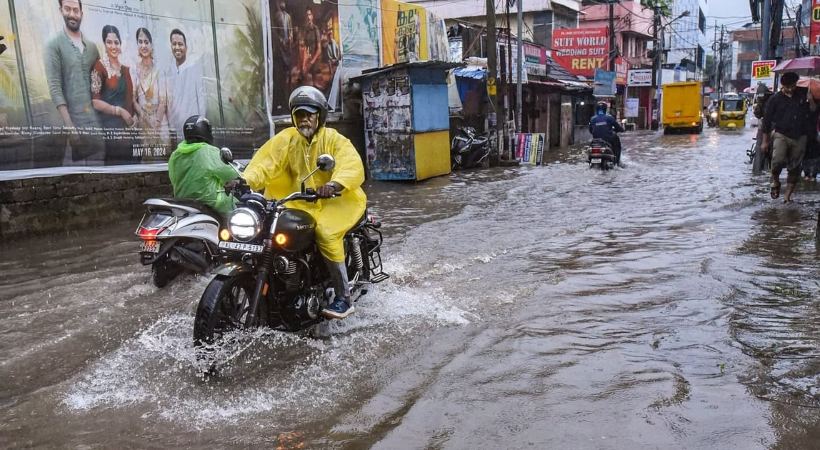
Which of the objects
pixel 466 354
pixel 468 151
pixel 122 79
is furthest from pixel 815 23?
pixel 466 354

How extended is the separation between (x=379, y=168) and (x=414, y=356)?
1144 centimetres

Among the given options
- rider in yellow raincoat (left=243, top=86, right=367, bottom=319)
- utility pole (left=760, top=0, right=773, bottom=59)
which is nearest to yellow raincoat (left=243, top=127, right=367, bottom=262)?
rider in yellow raincoat (left=243, top=86, right=367, bottom=319)

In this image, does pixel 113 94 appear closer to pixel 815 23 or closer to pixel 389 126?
pixel 389 126

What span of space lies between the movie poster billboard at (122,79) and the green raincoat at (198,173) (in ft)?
11.5

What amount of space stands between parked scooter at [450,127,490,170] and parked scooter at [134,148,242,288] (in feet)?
43.7

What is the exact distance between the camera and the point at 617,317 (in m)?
4.94

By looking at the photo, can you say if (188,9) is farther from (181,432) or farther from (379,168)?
(181,432)

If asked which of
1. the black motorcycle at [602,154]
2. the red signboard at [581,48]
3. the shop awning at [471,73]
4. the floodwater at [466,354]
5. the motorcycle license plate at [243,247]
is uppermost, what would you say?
the red signboard at [581,48]

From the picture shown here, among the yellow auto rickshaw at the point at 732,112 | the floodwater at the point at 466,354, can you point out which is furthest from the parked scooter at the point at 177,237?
the yellow auto rickshaw at the point at 732,112

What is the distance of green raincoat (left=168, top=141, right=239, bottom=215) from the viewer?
5.82 metres

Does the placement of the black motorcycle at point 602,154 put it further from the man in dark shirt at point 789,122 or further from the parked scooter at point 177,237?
the parked scooter at point 177,237

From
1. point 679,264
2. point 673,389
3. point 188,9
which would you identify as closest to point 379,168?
point 188,9

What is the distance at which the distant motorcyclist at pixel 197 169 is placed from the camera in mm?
5828

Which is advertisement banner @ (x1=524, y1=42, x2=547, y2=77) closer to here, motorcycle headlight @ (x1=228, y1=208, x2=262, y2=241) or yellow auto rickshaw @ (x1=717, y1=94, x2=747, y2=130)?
yellow auto rickshaw @ (x1=717, y1=94, x2=747, y2=130)
